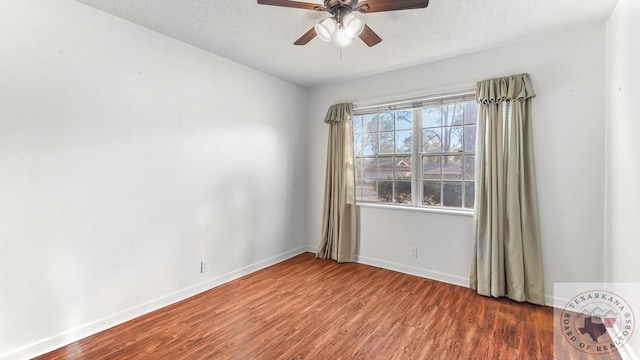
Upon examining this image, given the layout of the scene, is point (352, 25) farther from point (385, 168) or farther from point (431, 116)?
point (385, 168)

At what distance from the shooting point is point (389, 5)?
1.73 m

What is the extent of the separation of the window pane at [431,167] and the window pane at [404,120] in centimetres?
45

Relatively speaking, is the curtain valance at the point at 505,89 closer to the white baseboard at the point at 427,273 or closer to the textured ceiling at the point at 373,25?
the textured ceiling at the point at 373,25

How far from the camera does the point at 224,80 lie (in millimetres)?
3168

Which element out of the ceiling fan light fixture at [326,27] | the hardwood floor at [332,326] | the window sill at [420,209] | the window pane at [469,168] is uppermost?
the ceiling fan light fixture at [326,27]

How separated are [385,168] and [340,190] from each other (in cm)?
67

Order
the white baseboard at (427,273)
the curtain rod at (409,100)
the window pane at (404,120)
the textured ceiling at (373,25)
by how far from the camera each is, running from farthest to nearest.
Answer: the window pane at (404,120) → the curtain rod at (409,100) → the white baseboard at (427,273) → the textured ceiling at (373,25)

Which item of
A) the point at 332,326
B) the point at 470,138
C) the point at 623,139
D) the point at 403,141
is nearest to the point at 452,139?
the point at 470,138

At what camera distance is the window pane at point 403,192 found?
11.7 ft

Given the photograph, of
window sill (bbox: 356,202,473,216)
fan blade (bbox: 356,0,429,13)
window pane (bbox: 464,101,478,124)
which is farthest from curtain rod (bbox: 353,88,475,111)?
fan blade (bbox: 356,0,429,13)

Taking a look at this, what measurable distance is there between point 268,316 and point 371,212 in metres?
1.89

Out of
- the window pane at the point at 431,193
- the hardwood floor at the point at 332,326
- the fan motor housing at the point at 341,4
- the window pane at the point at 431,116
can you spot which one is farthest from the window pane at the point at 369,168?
the fan motor housing at the point at 341,4

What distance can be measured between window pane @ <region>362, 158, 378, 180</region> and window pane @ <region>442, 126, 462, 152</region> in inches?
35.4

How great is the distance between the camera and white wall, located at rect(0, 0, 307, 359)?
1881 millimetres
